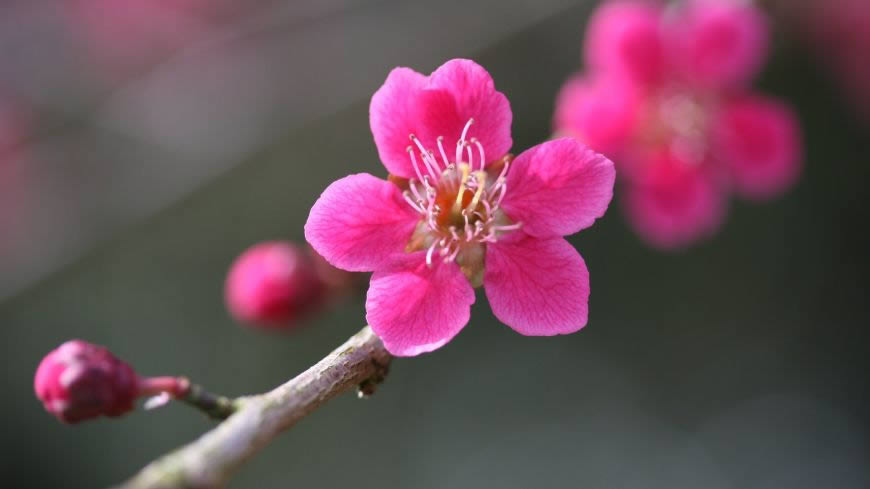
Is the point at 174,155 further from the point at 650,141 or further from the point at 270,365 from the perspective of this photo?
the point at 650,141

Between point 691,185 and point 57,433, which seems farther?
point 57,433

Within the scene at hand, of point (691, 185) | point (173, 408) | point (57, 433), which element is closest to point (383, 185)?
point (691, 185)

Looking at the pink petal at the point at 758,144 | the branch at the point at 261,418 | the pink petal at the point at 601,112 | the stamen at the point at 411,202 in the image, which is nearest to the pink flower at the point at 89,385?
the branch at the point at 261,418

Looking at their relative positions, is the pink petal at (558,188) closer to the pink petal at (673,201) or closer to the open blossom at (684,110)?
the open blossom at (684,110)

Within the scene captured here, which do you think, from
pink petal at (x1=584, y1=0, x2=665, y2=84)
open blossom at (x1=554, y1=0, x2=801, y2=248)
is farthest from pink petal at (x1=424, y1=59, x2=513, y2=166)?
pink petal at (x1=584, y1=0, x2=665, y2=84)

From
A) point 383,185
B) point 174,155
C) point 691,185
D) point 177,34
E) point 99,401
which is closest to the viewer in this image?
point 99,401

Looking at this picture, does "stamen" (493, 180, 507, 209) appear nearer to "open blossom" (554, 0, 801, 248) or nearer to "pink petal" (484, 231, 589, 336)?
"pink petal" (484, 231, 589, 336)
